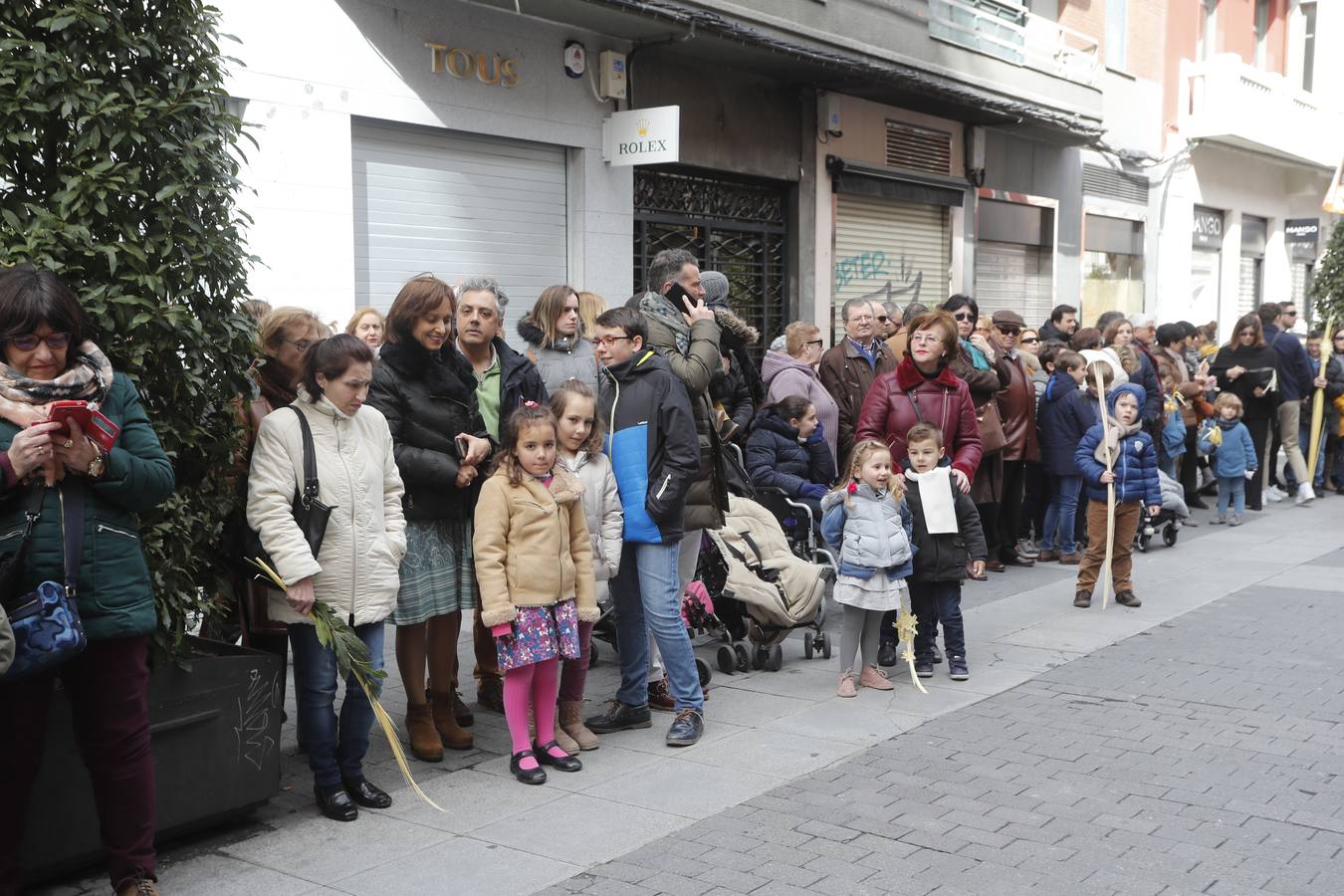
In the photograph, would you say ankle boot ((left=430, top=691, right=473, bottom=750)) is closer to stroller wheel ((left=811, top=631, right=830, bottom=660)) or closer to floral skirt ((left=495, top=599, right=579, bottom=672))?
floral skirt ((left=495, top=599, right=579, bottom=672))

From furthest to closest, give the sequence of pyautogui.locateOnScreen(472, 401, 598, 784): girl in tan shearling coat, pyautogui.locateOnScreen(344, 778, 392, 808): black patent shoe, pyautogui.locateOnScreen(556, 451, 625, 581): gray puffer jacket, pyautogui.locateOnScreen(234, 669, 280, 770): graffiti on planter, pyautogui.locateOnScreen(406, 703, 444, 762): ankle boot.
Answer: pyautogui.locateOnScreen(556, 451, 625, 581): gray puffer jacket → pyautogui.locateOnScreen(406, 703, 444, 762): ankle boot → pyautogui.locateOnScreen(472, 401, 598, 784): girl in tan shearling coat → pyautogui.locateOnScreen(344, 778, 392, 808): black patent shoe → pyautogui.locateOnScreen(234, 669, 280, 770): graffiti on planter

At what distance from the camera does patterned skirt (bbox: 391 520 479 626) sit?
5.53m

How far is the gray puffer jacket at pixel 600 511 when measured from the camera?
5809mm

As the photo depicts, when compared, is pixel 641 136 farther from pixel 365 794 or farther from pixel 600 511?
pixel 365 794

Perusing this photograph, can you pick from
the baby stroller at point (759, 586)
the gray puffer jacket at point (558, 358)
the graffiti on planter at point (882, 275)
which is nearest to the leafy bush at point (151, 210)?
the gray puffer jacket at point (558, 358)

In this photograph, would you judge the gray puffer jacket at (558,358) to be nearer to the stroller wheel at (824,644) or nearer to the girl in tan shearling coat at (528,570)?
the girl in tan shearling coat at (528,570)

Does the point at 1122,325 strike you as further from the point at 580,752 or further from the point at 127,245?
the point at 127,245

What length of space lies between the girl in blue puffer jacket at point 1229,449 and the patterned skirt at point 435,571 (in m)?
9.85

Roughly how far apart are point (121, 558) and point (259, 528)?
717mm

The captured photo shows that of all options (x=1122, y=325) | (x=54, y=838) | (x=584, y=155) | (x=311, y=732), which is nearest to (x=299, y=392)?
(x=311, y=732)

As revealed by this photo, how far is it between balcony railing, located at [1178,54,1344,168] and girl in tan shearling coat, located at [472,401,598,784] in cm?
2143

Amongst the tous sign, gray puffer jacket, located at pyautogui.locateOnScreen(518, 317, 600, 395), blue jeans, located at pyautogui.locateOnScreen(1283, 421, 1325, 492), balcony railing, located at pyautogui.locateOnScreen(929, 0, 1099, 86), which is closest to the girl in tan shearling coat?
gray puffer jacket, located at pyautogui.locateOnScreen(518, 317, 600, 395)

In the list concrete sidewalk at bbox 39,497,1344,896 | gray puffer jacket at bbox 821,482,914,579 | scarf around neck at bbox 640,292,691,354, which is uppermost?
scarf around neck at bbox 640,292,691,354

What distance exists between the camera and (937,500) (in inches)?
278
